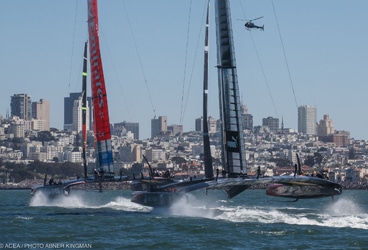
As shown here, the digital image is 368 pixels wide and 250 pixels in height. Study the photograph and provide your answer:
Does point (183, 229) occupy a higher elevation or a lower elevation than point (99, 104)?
lower

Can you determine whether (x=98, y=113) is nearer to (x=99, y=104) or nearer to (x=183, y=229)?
(x=99, y=104)

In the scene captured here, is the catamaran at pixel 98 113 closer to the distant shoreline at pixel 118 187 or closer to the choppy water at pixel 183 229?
the choppy water at pixel 183 229

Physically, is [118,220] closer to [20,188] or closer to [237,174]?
[237,174]

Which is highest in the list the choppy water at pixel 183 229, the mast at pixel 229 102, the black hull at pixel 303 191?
the mast at pixel 229 102

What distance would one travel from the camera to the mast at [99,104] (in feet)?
198

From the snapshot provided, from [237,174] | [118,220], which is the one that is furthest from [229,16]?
[118,220]

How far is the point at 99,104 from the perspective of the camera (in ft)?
198

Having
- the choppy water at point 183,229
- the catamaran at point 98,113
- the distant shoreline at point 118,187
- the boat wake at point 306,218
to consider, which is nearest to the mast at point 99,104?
the catamaran at point 98,113

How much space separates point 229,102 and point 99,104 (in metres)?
14.7

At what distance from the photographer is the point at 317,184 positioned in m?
47.4

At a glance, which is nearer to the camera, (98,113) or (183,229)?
(183,229)

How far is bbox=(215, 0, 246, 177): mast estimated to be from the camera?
47250 millimetres

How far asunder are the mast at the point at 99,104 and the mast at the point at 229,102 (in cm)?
1405

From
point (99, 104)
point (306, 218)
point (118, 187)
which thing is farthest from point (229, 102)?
point (118, 187)
